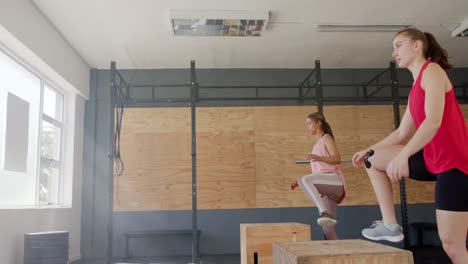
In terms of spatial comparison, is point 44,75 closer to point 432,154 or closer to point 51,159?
point 51,159

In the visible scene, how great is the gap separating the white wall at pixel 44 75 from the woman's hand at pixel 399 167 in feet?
9.98

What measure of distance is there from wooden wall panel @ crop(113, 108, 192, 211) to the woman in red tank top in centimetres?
407

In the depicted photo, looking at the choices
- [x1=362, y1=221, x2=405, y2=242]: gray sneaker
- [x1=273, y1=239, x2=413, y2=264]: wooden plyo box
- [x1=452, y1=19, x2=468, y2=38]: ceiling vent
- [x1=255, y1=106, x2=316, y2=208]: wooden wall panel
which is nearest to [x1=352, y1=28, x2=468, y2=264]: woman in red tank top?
[x1=362, y1=221, x2=405, y2=242]: gray sneaker

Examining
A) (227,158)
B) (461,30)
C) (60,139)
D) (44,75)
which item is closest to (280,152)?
(227,158)

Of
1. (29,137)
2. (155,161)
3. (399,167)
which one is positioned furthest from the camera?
(155,161)

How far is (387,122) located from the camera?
5.73 meters

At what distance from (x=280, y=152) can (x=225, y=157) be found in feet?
2.37

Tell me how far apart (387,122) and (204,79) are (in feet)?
8.32

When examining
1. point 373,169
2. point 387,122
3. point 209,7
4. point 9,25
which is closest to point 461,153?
point 373,169

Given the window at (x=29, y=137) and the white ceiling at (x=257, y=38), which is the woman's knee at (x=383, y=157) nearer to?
the white ceiling at (x=257, y=38)

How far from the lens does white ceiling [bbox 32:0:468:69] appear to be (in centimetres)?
397

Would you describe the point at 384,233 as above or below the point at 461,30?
below

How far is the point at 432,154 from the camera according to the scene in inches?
58.2

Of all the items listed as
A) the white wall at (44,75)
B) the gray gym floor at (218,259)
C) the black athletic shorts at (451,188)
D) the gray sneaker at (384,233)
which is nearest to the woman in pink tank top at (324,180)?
the gray sneaker at (384,233)
